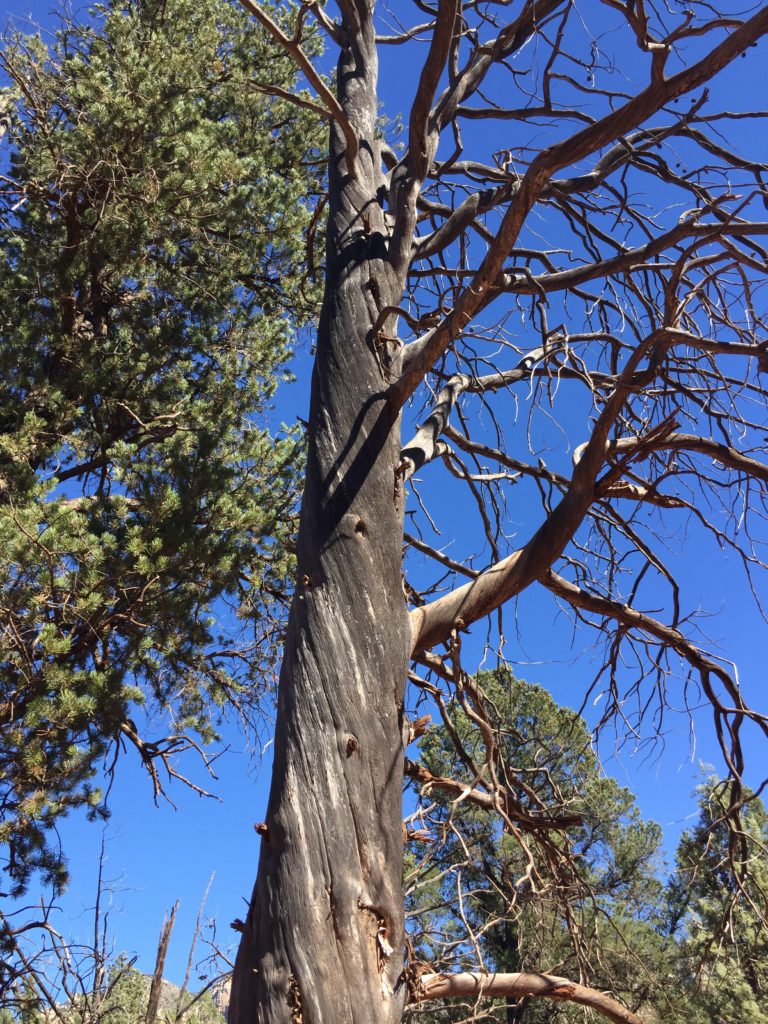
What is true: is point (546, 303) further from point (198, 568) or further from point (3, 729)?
point (3, 729)

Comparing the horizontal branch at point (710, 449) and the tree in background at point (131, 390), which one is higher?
the tree in background at point (131, 390)

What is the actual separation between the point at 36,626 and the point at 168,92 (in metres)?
3.54

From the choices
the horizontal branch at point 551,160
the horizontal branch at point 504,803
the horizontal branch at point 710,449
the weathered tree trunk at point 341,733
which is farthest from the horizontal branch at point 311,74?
the horizontal branch at point 504,803

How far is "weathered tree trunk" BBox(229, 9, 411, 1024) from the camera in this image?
162 centimetres

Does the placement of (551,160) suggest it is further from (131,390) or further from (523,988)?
(131,390)

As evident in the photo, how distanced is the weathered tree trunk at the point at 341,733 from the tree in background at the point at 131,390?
5.45 ft

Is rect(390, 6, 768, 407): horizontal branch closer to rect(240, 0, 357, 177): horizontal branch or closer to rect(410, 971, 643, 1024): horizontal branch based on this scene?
rect(240, 0, 357, 177): horizontal branch

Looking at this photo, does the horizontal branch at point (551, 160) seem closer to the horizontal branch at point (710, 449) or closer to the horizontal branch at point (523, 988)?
the horizontal branch at point (710, 449)

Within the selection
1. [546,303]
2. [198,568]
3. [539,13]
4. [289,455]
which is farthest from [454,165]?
[198,568]

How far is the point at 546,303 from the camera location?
279 cm

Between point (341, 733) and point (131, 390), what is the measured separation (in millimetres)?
3823

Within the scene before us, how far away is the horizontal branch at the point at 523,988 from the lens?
2.41 metres

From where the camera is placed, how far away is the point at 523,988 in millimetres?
2666

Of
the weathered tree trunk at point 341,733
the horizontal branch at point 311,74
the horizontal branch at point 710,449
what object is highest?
the horizontal branch at point 311,74
